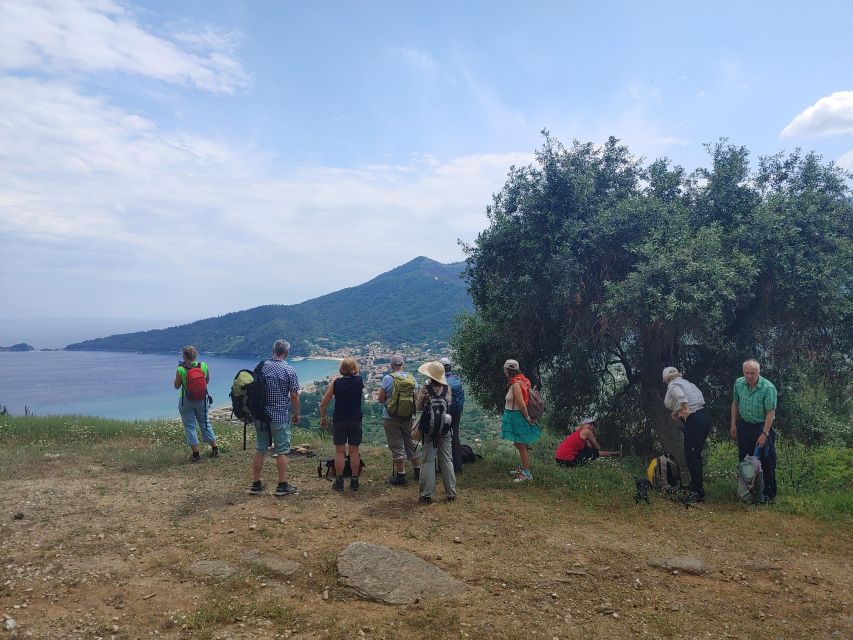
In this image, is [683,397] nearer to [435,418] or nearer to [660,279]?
[660,279]

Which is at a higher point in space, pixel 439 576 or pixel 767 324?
pixel 767 324

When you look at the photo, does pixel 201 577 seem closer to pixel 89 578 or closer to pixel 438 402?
pixel 89 578

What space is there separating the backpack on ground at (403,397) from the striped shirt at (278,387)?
1469 mm

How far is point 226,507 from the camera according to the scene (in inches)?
280

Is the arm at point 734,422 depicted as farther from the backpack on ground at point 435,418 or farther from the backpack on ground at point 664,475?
the backpack on ground at point 435,418

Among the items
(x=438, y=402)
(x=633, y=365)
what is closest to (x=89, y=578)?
(x=438, y=402)

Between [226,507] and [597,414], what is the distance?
9.90 m

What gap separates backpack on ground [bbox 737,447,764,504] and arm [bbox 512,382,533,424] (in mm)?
3127

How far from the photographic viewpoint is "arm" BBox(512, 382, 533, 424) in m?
8.29

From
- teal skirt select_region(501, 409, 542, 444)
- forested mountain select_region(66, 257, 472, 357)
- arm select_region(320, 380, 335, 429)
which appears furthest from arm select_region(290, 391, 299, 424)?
forested mountain select_region(66, 257, 472, 357)

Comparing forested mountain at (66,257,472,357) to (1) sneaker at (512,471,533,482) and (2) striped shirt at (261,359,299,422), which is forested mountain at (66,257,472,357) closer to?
(1) sneaker at (512,471,533,482)

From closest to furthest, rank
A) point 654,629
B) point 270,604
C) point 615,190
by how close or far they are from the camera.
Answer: point 654,629 → point 270,604 → point 615,190

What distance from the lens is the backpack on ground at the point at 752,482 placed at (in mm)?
7316

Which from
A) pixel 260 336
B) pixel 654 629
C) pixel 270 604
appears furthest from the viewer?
pixel 260 336
